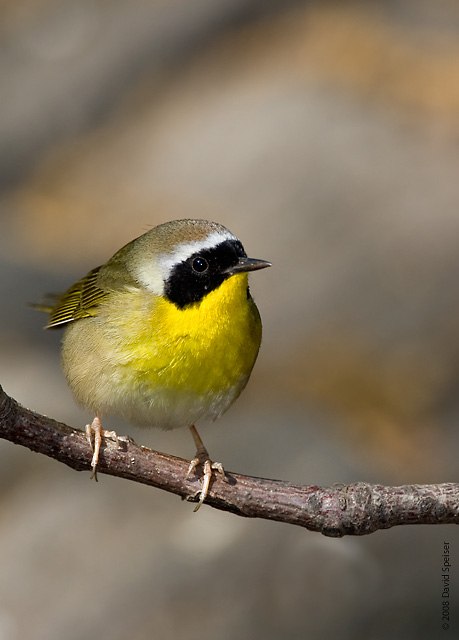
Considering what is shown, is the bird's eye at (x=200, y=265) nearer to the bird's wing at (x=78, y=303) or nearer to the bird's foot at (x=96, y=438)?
the bird's wing at (x=78, y=303)

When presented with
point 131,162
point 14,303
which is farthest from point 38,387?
point 131,162

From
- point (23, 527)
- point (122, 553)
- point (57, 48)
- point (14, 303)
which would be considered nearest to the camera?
point (122, 553)

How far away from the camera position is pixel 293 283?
25.5 ft

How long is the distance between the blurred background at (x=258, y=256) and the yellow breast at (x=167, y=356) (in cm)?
222

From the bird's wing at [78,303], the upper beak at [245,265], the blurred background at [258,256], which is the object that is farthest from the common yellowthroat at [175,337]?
the blurred background at [258,256]

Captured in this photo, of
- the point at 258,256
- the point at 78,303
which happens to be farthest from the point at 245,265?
the point at 258,256

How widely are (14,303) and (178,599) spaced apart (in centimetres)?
331

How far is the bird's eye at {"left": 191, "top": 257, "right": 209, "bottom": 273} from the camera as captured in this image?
3371 millimetres

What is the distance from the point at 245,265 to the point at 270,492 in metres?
0.86

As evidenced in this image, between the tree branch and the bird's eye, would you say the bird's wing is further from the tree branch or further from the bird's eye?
the tree branch

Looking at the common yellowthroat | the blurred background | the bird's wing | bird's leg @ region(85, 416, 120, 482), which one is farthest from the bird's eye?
the blurred background

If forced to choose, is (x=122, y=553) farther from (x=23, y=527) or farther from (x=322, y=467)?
(x=322, y=467)

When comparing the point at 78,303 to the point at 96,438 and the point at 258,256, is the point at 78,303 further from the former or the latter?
the point at 258,256

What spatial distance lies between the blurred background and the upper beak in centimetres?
265
